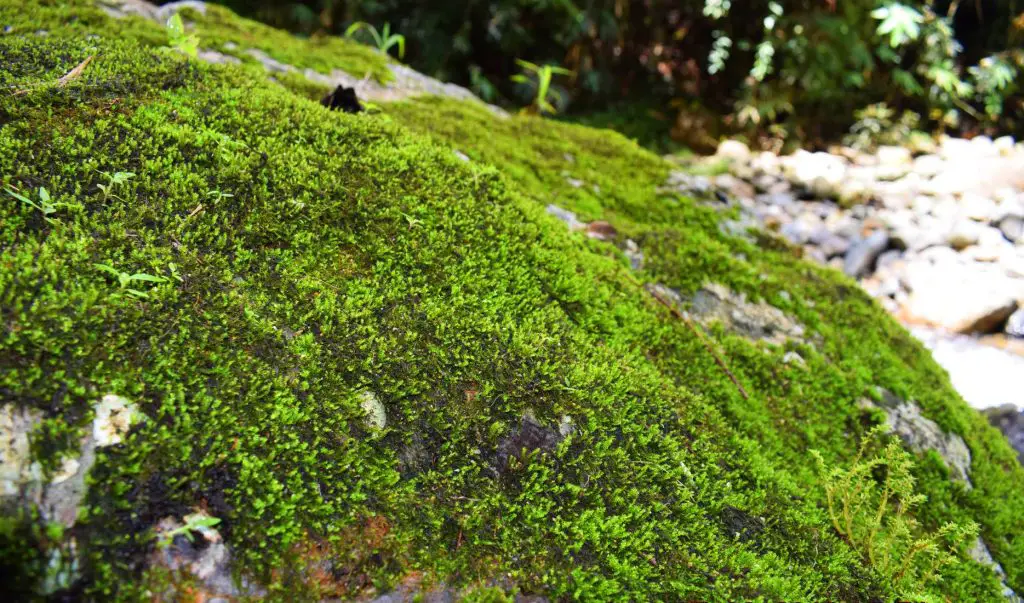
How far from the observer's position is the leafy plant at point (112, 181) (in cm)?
188

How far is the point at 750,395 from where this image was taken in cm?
267

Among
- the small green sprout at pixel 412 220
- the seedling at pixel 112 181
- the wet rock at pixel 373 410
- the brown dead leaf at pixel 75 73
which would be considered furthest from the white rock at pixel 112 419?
the brown dead leaf at pixel 75 73

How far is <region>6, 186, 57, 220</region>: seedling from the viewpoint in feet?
5.65

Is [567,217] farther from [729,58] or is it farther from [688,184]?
[729,58]

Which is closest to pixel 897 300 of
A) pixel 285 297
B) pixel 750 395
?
pixel 750 395

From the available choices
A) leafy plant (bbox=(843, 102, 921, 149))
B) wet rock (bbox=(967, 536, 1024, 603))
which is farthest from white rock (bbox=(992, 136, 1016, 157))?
wet rock (bbox=(967, 536, 1024, 603))

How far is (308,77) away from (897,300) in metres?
5.94

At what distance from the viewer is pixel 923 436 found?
9.46ft

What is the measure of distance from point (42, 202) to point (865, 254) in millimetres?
7201

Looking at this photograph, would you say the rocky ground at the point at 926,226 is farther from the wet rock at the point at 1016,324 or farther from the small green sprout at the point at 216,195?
the small green sprout at the point at 216,195

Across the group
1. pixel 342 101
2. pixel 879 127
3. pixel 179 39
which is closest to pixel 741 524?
pixel 342 101

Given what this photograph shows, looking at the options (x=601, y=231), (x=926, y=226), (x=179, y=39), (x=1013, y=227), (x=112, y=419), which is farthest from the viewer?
(x=926, y=226)

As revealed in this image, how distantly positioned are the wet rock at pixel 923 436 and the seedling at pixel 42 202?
3.31 m

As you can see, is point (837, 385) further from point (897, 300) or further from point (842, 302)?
point (897, 300)
